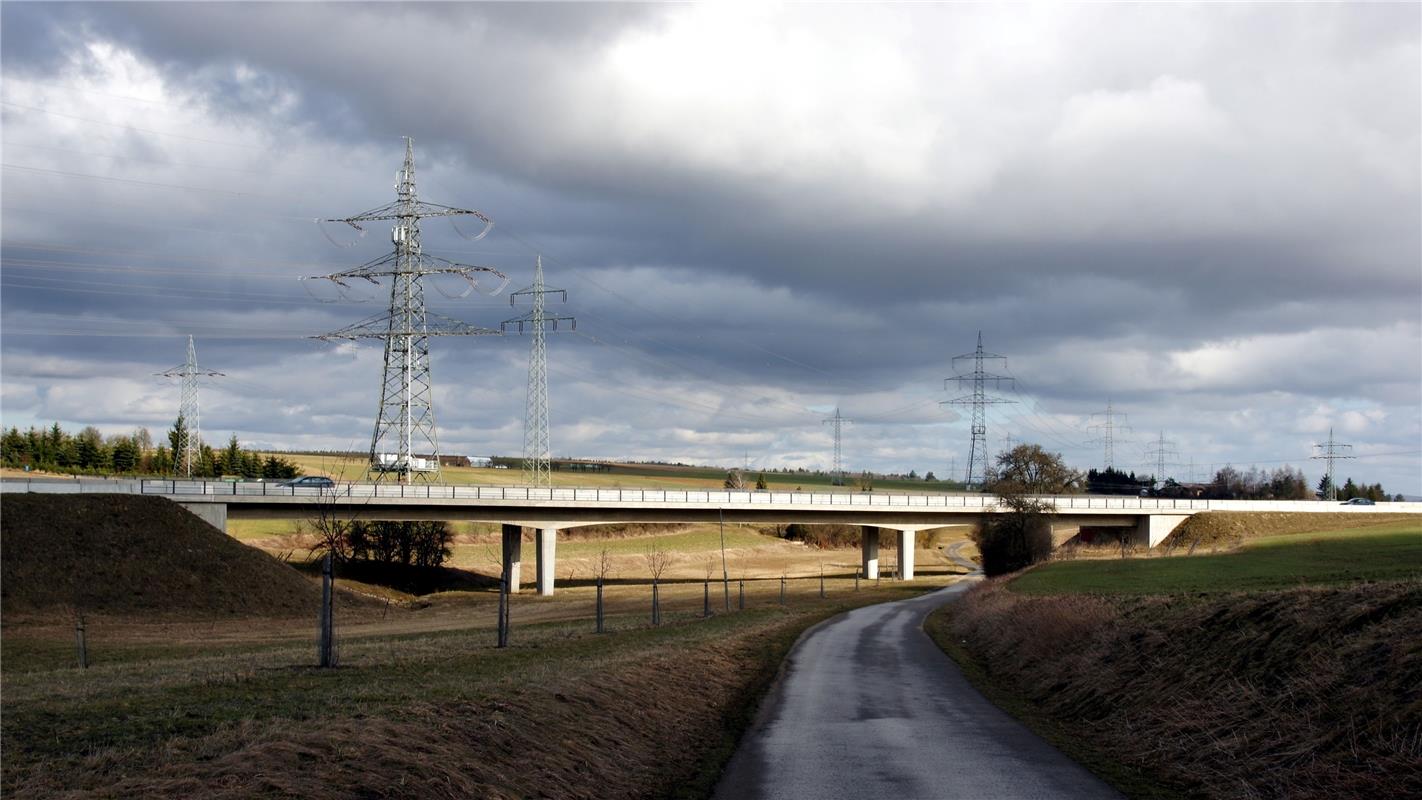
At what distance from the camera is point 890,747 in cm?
1662

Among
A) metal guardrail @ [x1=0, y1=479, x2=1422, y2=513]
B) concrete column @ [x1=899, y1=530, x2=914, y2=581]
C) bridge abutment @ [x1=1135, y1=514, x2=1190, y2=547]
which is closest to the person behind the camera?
metal guardrail @ [x1=0, y1=479, x2=1422, y2=513]

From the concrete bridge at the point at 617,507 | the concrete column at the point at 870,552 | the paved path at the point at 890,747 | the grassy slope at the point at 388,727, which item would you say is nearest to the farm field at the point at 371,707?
the grassy slope at the point at 388,727

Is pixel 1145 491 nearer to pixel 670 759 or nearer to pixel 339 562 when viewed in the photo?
pixel 339 562

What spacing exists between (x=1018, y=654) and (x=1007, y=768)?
45.9 feet

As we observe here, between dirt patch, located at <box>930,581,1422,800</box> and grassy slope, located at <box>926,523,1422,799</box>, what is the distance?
24 millimetres

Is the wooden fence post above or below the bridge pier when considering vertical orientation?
above

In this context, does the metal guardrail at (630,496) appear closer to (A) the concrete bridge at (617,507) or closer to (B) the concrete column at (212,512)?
(A) the concrete bridge at (617,507)

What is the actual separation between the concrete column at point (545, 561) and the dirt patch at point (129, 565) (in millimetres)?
31532

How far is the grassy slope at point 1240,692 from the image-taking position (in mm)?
12156

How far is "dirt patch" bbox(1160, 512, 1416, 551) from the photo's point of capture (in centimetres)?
11106

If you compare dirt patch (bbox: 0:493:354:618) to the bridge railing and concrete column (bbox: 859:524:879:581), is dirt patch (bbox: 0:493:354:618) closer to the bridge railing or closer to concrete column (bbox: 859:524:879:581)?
the bridge railing

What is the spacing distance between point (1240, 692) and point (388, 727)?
455 inches

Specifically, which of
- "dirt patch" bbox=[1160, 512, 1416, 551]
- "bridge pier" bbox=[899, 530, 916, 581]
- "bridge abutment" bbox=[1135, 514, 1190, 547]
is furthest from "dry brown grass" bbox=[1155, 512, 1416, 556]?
"bridge pier" bbox=[899, 530, 916, 581]

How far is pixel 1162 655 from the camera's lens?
62.4 feet
